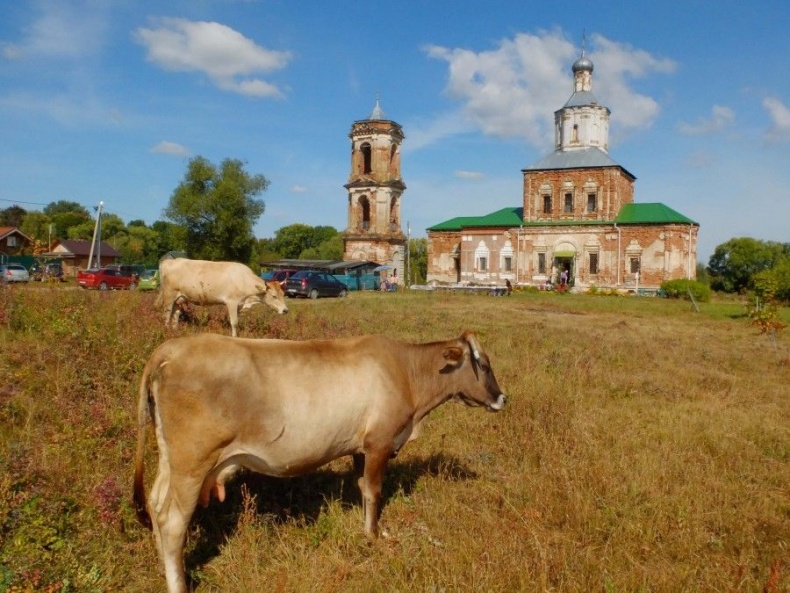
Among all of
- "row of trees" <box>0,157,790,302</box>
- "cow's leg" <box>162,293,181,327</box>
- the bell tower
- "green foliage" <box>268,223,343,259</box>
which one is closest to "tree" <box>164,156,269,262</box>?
"row of trees" <box>0,157,790,302</box>

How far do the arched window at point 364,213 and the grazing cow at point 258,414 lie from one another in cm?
5024

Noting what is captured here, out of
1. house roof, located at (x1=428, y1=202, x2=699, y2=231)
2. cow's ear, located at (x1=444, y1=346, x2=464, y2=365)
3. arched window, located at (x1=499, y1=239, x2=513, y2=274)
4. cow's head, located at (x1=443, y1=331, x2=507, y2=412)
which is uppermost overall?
house roof, located at (x1=428, y1=202, x2=699, y2=231)

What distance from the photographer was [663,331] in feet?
68.5

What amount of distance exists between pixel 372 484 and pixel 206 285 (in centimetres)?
871

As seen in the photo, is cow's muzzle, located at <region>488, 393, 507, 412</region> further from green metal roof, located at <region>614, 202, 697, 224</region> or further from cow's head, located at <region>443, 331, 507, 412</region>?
green metal roof, located at <region>614, 202, 697, 224</region>

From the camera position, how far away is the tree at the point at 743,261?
209ft

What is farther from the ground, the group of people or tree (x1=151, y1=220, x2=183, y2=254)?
tree (x1=151, y1=220, x2=183, y2=254)

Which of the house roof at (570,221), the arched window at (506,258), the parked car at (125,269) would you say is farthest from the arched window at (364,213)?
the parked car at (125,269)

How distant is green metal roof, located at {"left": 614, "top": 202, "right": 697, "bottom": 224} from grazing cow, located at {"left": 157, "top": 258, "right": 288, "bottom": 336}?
130 feet

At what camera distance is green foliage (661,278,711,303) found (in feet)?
134

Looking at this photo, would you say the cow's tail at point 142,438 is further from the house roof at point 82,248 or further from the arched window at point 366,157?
the house roof at point 82,248

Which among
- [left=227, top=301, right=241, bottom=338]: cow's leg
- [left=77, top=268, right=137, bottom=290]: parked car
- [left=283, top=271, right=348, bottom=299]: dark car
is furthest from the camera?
[left=77, top=268, right=137, bottom=290]: parked car

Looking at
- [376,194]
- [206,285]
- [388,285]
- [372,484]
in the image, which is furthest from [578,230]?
[372,484]

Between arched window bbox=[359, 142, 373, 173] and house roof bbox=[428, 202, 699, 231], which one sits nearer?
house roof bbox=[428, 202, 699, 231]
